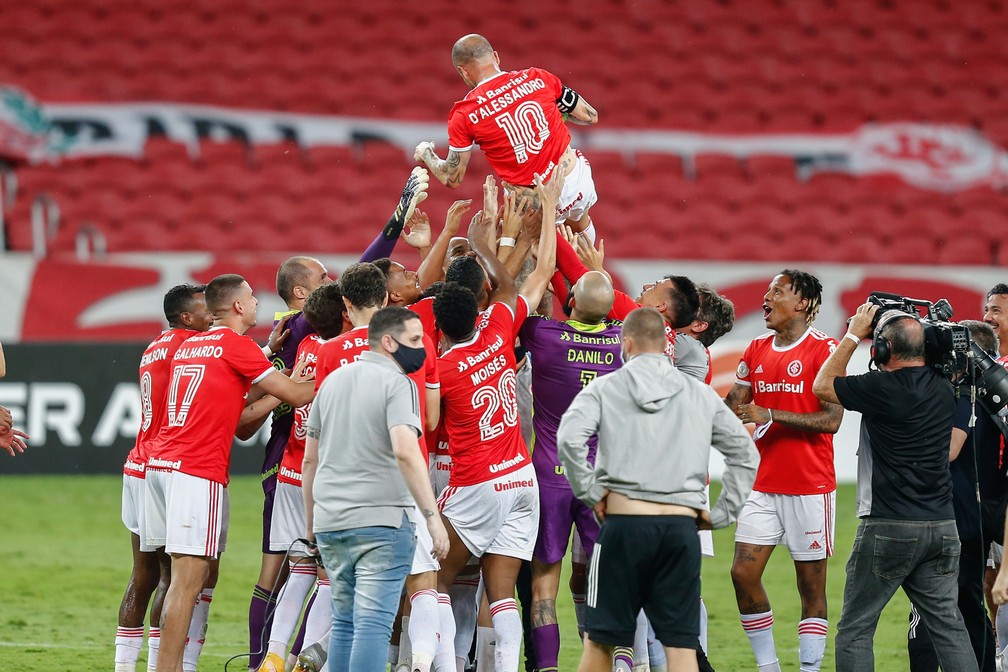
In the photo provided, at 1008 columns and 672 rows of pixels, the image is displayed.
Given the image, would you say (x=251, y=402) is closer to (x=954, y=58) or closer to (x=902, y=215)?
(x=902, y=215)

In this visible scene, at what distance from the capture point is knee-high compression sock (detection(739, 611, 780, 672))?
7.49m

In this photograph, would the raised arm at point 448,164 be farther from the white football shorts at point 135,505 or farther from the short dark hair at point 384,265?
the white football shorts at point 135,505

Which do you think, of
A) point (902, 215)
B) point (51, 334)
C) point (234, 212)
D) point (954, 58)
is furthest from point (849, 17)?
point (51, 334)

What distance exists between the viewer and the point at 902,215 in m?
18.3

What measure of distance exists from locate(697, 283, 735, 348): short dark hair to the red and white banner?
1021 centimetres

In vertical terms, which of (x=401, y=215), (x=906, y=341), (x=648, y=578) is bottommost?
(x=648, y=578)

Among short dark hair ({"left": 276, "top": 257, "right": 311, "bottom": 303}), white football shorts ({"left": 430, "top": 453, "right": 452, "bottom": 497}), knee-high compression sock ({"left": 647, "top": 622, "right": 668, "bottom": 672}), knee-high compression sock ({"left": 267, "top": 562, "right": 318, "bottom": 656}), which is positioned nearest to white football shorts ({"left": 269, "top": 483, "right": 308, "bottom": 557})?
knee-high compression sock ({"left": 267, "top": 562, "right": 318, "bottom": 656})

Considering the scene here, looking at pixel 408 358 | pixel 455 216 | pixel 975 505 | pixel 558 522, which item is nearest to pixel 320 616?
pixel 558 522

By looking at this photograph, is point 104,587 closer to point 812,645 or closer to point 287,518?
point 287,518

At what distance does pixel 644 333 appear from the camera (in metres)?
6.03

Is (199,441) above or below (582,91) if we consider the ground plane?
below

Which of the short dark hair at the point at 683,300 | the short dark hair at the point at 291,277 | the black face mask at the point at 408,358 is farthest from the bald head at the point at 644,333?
the short dark hair at the point at 291,277

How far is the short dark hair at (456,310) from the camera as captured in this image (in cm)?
681

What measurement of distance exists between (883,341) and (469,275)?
2219 mm
